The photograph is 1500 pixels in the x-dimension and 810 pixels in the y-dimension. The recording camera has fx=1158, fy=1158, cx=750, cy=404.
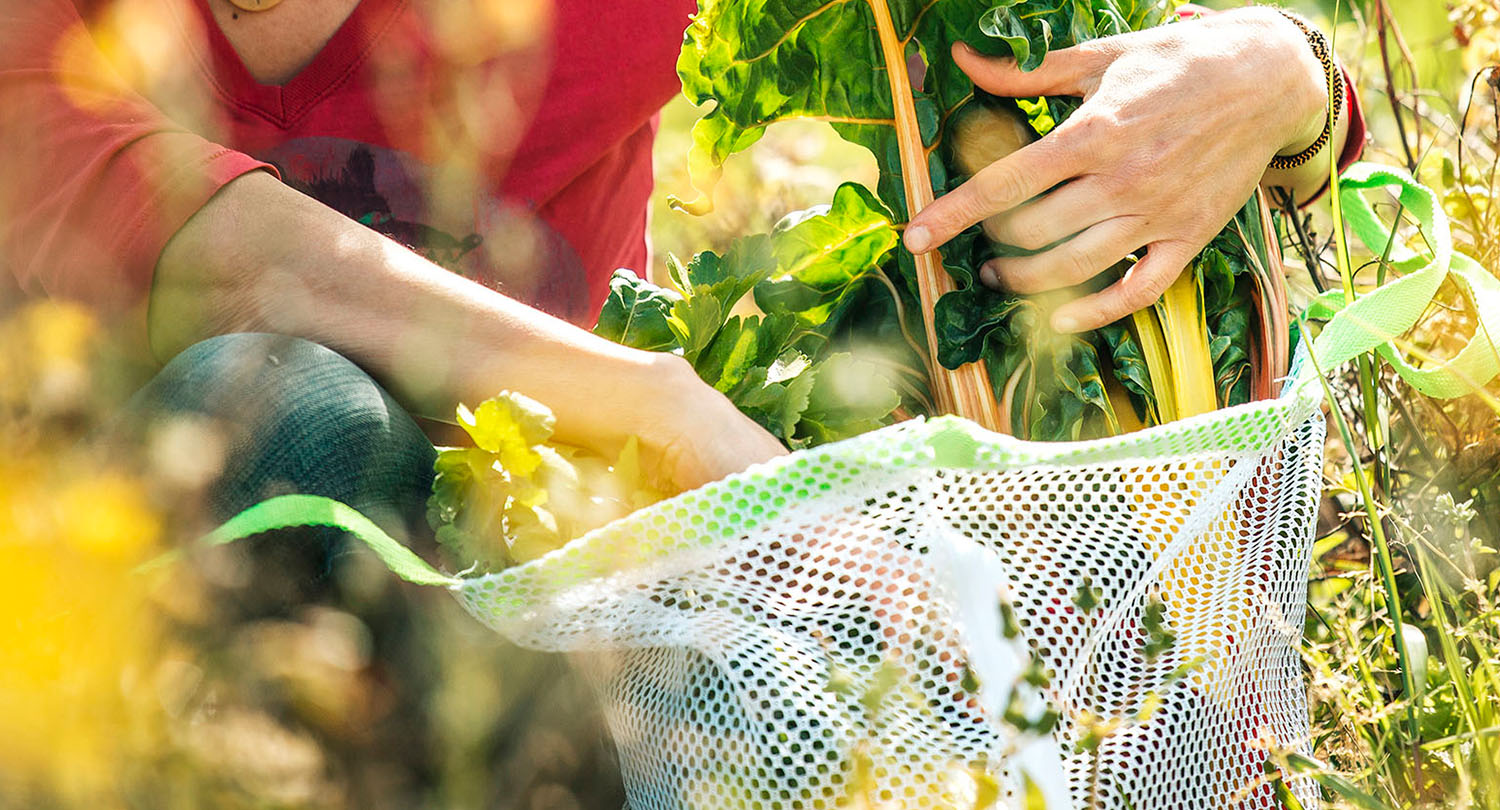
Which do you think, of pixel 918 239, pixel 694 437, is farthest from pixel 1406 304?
pixel 694 437

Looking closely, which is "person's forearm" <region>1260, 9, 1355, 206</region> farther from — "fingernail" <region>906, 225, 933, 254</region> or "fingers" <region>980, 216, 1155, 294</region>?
"fingernail" <region>906, 225, 933, 254</region>

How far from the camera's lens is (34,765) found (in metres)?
0.61

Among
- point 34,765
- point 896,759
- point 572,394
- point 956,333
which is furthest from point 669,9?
point 34,765

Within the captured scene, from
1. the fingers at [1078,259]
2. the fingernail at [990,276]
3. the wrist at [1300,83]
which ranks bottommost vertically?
the fingernail at [990,276]

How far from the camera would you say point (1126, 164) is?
1.21 metres

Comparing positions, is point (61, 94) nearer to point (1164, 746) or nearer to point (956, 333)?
point (956, 333)

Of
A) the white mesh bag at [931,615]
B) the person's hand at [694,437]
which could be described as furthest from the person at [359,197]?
the white mesh bag at [931,615]

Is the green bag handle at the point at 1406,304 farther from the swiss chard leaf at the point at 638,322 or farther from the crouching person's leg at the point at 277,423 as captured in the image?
the crouching person's leg at the point at 277,423

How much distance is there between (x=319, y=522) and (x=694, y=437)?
32 cm

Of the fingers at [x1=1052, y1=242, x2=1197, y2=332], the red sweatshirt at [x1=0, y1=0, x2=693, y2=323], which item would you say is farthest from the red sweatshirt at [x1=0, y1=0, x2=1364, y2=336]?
the fingers at [x1=1052, y1=242, x2=1197, y2=332]

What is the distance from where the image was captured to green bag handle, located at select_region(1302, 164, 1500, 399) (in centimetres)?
105

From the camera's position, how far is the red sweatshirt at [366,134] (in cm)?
A: 113

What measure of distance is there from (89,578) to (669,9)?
4.56ft

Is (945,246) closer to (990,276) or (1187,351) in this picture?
(990,276)
